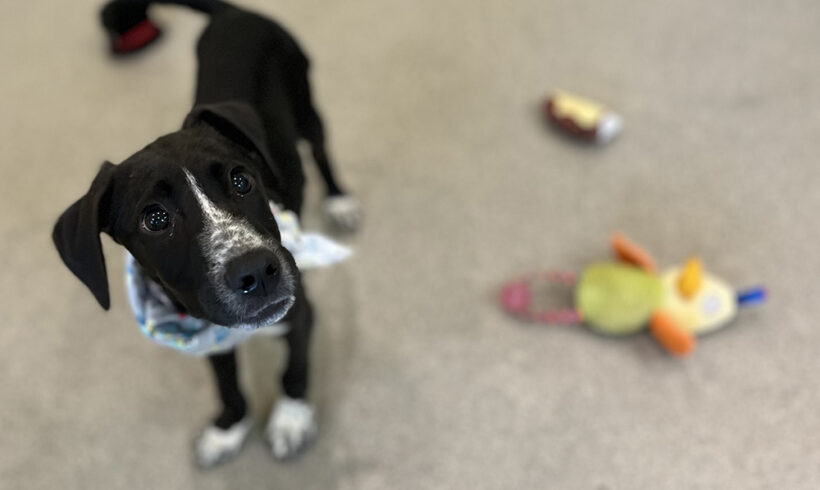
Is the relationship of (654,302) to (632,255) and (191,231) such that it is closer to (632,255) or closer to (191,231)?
(632,255)

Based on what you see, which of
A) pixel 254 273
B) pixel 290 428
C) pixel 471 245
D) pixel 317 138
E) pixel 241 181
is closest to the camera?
pixel 254 273

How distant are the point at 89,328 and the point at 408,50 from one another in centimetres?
161

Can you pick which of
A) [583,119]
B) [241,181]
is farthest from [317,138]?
[583,119]

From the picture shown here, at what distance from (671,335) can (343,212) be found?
1072 millimetres

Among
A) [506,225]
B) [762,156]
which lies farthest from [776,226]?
[506,225]

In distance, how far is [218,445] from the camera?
5.82 ft

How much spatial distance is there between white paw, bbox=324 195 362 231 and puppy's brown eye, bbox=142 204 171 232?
3.27ft

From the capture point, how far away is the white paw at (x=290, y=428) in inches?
69.5

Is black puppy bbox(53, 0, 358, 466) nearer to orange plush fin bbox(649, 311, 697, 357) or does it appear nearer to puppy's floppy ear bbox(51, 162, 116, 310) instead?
puppy's floppy ear bbox(51, 162, 116, 310)

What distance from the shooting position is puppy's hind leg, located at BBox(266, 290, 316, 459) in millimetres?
1719

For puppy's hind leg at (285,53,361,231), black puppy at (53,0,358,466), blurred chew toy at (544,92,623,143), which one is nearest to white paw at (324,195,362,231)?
puppy's hind leg at (285,53,361,231)

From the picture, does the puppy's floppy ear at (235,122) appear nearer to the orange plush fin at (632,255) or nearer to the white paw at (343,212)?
the white paw at (343,212)

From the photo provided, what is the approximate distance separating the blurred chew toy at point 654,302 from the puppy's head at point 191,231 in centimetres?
98

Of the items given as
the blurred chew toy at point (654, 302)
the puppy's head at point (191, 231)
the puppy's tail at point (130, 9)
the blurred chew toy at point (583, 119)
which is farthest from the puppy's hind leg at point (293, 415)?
the blurred chew toy at point (583, 119)
